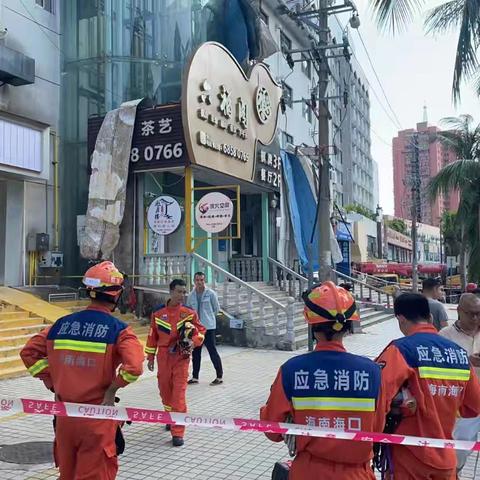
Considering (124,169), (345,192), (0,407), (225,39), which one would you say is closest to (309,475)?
(0,407)

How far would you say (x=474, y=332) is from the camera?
4.19m

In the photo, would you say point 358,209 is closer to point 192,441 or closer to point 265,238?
point 265,238

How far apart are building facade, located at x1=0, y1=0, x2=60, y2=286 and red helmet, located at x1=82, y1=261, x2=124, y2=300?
30.4 ft

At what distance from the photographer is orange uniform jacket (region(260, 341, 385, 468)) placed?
2.53m

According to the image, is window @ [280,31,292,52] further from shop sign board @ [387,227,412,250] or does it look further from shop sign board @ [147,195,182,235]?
shop sign board @ [387,227,412,250]

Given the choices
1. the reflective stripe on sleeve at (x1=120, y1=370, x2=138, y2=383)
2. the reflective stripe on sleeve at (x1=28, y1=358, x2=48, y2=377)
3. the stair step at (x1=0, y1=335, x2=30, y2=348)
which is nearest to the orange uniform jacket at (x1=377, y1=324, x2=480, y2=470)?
the reflective stripe on sleeve at (x1=120, y1=370, x2=138, y2=383)

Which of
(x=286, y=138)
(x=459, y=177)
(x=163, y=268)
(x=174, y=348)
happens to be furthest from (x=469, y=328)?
(x=286, y=138)

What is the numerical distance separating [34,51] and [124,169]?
150 inches

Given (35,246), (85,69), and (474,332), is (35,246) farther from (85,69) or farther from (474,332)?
(474,332)

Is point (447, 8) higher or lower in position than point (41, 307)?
higher

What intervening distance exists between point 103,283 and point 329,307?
60.7 inches

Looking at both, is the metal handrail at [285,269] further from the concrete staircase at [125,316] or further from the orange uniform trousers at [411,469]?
the orange uniform trousers at [411,469]

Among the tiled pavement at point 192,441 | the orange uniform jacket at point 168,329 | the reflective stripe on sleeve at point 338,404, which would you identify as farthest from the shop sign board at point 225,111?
the reflective stripe on sleeve at point 338,404

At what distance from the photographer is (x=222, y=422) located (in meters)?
3.26
